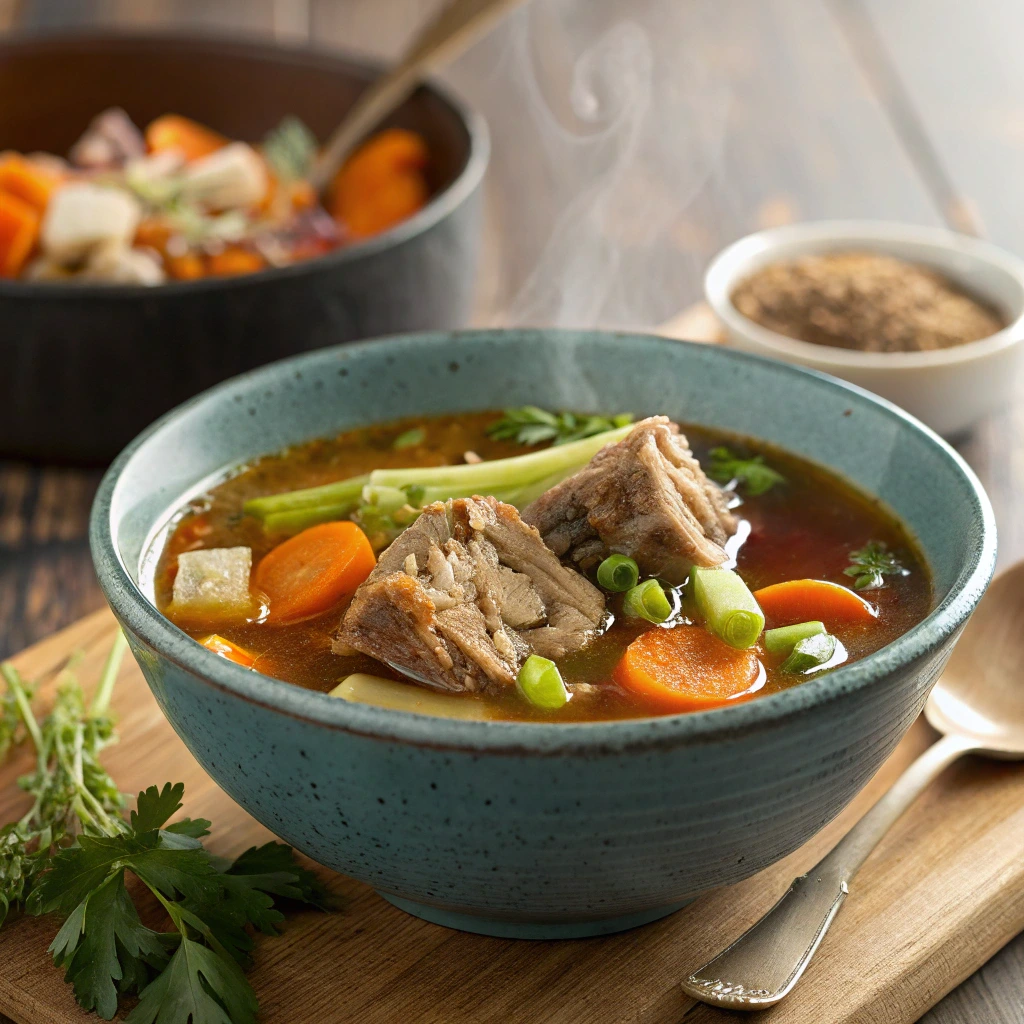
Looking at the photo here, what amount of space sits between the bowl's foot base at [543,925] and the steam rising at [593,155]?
1.71 meters

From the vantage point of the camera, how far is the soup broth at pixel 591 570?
2.32 m

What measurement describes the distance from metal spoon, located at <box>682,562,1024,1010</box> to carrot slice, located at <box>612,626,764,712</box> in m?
0.37

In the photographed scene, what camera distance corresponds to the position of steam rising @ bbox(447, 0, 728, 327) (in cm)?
391

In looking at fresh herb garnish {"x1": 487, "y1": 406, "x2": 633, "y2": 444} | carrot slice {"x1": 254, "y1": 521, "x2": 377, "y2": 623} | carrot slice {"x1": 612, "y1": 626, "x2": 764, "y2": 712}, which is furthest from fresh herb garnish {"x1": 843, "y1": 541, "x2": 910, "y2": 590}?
carrot slice {"x1": 254, "y1": 521, "x2": 377, "y2": 623}

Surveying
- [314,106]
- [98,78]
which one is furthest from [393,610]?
[98,78]

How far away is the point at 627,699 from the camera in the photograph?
2258 mm

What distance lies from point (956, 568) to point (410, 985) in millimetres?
1191

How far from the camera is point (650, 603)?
2412 mm

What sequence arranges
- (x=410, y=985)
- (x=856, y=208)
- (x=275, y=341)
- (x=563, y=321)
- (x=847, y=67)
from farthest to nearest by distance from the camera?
(x=847, y=67)
(x=856, y=208)
(x=275, y=341)
(x=563, y=321)
(x=410, y=985)

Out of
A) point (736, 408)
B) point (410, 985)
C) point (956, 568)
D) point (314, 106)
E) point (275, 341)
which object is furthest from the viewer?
point (314, 106)

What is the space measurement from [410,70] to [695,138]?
170 centimetres

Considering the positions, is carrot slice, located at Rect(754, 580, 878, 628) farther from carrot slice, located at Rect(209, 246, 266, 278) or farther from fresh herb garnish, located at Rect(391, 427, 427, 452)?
carrot slice, located at Rect(209, 246, 266, 278)

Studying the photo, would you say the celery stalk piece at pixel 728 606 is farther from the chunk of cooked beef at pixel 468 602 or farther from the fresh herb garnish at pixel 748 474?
the fresh herb garnish at pixel 748 474

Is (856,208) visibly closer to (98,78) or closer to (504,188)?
(504,188)
